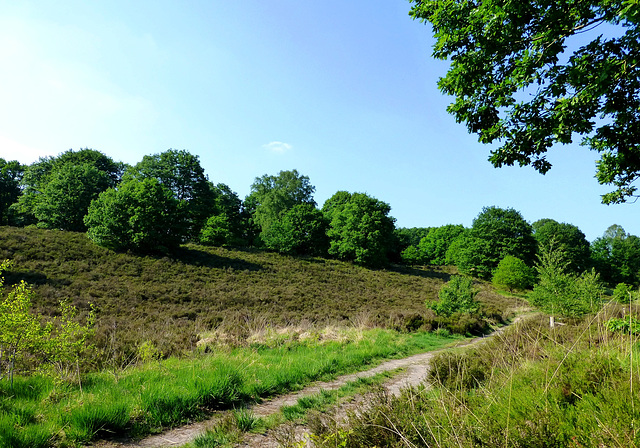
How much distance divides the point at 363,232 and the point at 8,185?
51.2 meters

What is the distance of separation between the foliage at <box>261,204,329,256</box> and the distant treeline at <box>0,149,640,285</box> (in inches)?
5.4

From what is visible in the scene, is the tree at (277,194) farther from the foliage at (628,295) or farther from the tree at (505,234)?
the foliage at (628,295)

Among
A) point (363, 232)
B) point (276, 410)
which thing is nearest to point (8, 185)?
point (363, 232)

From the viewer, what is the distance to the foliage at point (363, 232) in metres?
39.9

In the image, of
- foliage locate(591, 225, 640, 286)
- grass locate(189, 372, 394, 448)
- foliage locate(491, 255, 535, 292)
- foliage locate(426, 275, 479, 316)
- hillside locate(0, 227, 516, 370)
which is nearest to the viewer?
grass locate(189, 372, 394, 448)

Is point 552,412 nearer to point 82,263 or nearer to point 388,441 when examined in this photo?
point 388,441

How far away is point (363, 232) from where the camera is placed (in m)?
40.4

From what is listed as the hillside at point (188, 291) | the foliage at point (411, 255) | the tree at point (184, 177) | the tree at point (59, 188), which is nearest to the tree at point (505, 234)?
the foliage at point (411, 255)

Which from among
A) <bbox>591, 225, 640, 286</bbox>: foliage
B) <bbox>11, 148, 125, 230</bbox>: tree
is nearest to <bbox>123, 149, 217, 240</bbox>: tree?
<bbox>11, 148, 125, 230</bbox>: tree

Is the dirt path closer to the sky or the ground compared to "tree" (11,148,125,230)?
closer to the ground

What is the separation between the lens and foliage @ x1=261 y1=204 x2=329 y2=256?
37906 millimetres

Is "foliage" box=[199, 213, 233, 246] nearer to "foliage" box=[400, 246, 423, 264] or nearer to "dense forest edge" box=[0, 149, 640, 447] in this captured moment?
"dense forest edge" box=[0, 149, 640, 447]

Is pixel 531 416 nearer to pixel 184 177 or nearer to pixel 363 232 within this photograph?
pixel 363 232

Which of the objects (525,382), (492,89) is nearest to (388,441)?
(525,382)
